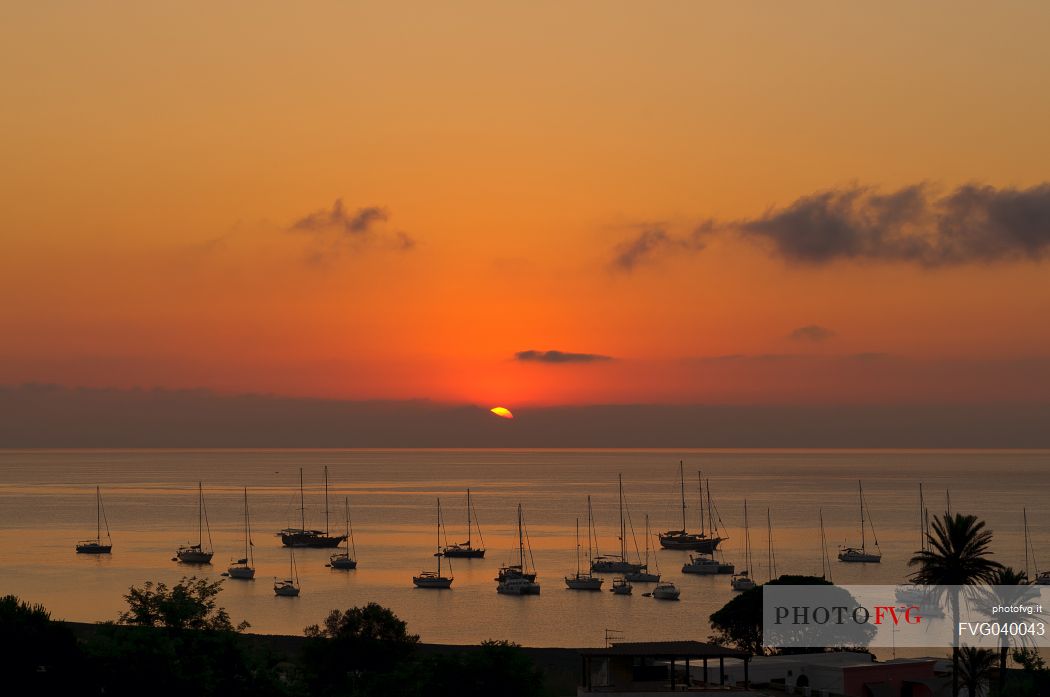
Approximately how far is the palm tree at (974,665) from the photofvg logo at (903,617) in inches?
31.5

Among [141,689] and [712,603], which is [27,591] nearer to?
[712,603]

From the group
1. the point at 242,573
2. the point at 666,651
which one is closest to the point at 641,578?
the point at 242,573

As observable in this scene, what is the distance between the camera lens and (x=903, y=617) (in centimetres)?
11781

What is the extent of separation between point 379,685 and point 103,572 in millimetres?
138236

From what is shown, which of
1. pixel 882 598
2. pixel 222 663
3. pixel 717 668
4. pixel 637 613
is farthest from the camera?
pixel 637 613

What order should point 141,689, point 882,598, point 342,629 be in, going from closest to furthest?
point 141,689, point 342,629, point 882,598

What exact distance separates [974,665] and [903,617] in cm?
6984

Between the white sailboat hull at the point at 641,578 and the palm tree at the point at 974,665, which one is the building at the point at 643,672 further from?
the white sailboat hull at the point at 641,578

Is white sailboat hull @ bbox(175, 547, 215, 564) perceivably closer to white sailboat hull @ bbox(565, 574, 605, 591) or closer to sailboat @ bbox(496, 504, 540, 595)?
sailboat @ bbox(496, 504, 540, 595)

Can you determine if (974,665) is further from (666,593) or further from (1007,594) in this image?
(666,593)

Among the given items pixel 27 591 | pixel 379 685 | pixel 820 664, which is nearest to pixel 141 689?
pixel 379 685

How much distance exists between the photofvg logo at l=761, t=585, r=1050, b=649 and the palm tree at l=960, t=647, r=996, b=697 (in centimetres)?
80

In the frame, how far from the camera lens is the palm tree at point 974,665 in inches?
2021

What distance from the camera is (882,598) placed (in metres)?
121
